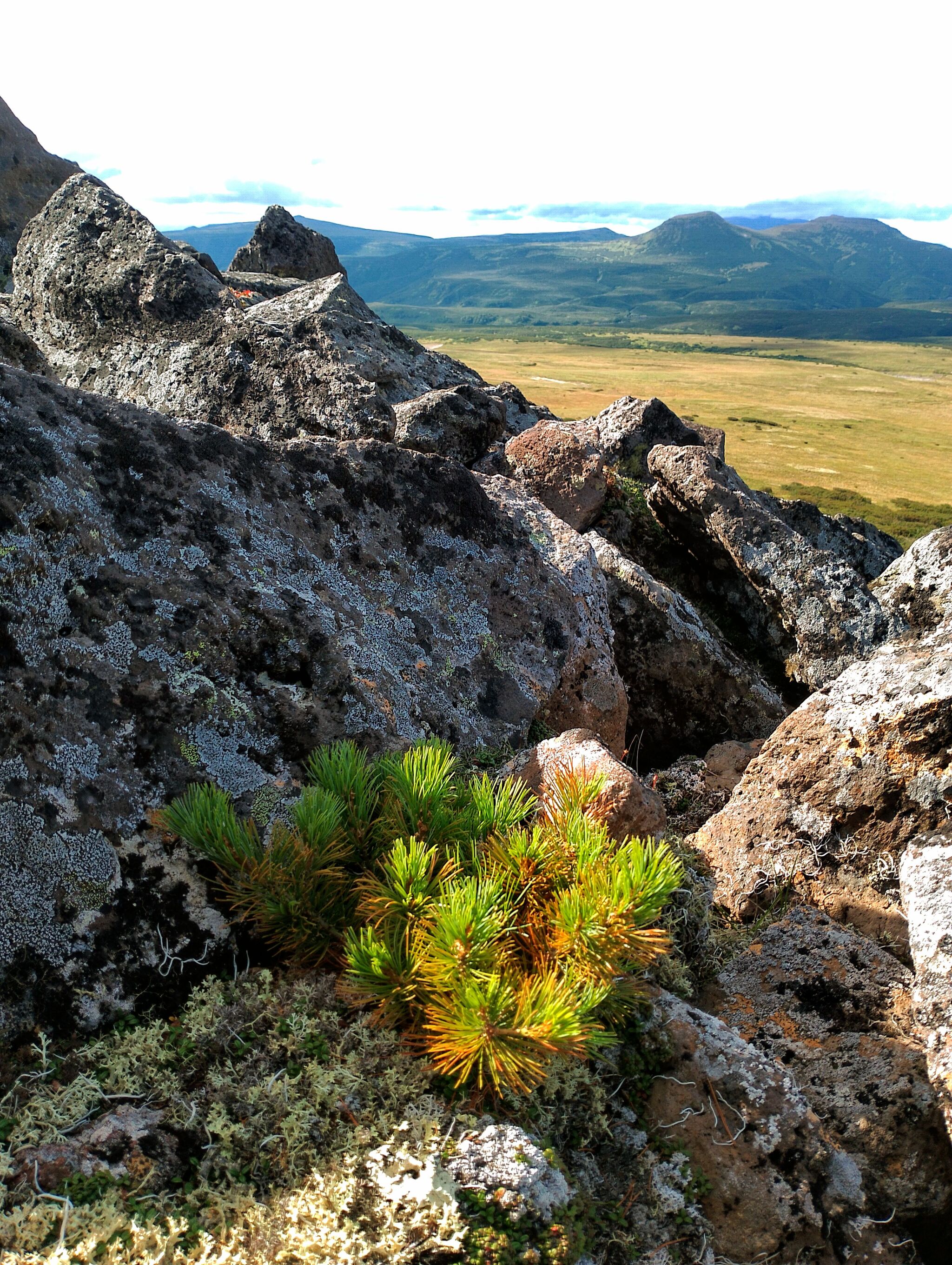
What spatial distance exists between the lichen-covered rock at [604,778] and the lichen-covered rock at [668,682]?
4.15 metres

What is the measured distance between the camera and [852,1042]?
206 inches

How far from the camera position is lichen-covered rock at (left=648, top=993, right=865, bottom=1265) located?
13.5 ft

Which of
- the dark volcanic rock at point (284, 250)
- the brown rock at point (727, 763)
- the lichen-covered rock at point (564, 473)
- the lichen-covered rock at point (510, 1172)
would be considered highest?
the dark volcanic rock at point (284, 250)

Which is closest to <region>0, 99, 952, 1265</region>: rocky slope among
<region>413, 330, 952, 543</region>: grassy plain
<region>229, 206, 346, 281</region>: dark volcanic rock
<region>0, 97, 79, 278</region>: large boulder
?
<region>0, 97, 79, 278</region>: large boulder

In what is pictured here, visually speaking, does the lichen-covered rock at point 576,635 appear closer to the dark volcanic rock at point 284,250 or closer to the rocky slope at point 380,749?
the rocky slope at point 380,749

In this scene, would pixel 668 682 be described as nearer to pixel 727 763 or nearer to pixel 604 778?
pixel 727 763

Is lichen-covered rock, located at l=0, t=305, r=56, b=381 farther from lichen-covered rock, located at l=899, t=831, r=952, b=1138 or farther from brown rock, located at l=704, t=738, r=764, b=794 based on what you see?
lichen-covered rock, located at l=899, t=831, r=952, b=1138

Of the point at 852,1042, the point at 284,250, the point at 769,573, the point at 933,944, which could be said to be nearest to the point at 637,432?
the point at 769,573

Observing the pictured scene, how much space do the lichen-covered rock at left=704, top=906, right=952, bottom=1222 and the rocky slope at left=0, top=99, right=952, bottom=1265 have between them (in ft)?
0.07

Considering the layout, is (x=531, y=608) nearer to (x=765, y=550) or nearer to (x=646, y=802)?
(x=646, y=802)

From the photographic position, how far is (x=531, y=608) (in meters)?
8.30

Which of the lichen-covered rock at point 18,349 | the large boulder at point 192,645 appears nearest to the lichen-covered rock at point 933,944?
the large boulder at point 192,645

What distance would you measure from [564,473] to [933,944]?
8924 mm

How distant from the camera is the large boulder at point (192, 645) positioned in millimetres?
4445
